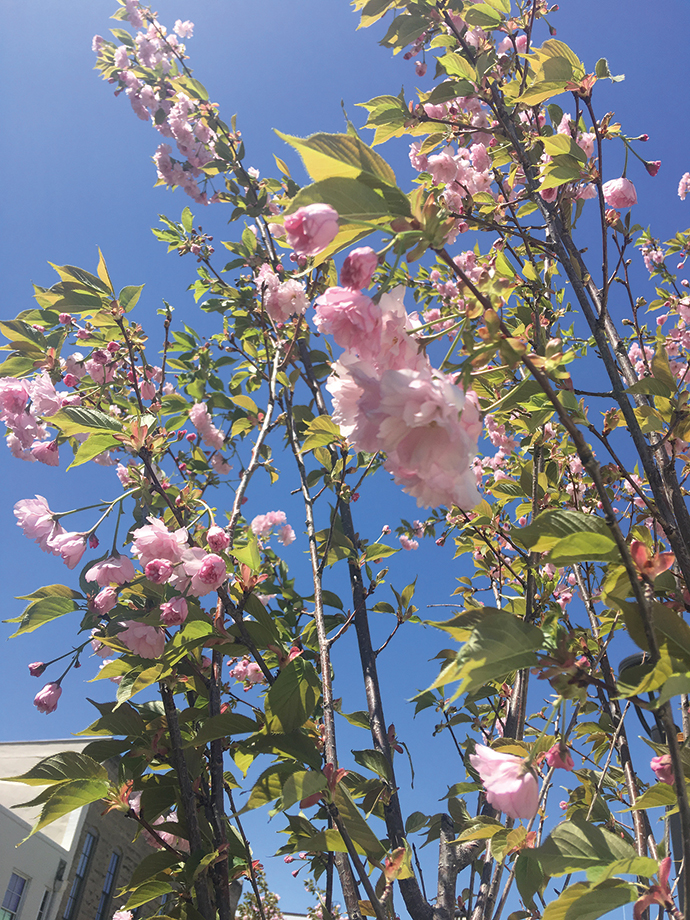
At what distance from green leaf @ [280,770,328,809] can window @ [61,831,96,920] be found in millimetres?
15416

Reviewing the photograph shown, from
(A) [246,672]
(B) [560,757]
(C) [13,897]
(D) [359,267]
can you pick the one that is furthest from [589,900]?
(C) [13,897]

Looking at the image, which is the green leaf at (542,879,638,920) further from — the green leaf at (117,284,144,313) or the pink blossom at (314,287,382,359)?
the green leaf at (117,284,144,313)

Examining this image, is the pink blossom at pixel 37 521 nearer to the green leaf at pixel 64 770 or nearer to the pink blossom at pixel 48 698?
the pink blossom at pixel 48 698

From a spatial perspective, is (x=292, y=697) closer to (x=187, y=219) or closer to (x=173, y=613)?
Answer: (x=173, y=613)

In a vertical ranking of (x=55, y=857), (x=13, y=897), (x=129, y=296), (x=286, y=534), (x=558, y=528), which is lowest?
(x=13, y=897)

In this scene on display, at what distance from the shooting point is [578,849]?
0.70 m

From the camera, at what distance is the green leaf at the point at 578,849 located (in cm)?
69

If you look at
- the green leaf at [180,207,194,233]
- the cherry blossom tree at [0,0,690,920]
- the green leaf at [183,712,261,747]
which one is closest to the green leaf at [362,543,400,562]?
the cherry blossom tree at [0,0,690,920]

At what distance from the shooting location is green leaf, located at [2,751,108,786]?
1032 mm

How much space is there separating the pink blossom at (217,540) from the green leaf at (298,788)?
22.9 inches

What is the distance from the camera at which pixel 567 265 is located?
127cm

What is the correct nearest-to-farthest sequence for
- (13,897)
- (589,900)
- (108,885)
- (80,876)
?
(589,900), (13,897), (80,876), (108,885)

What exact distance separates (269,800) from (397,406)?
84 centimetres

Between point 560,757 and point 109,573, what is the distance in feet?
3.62
